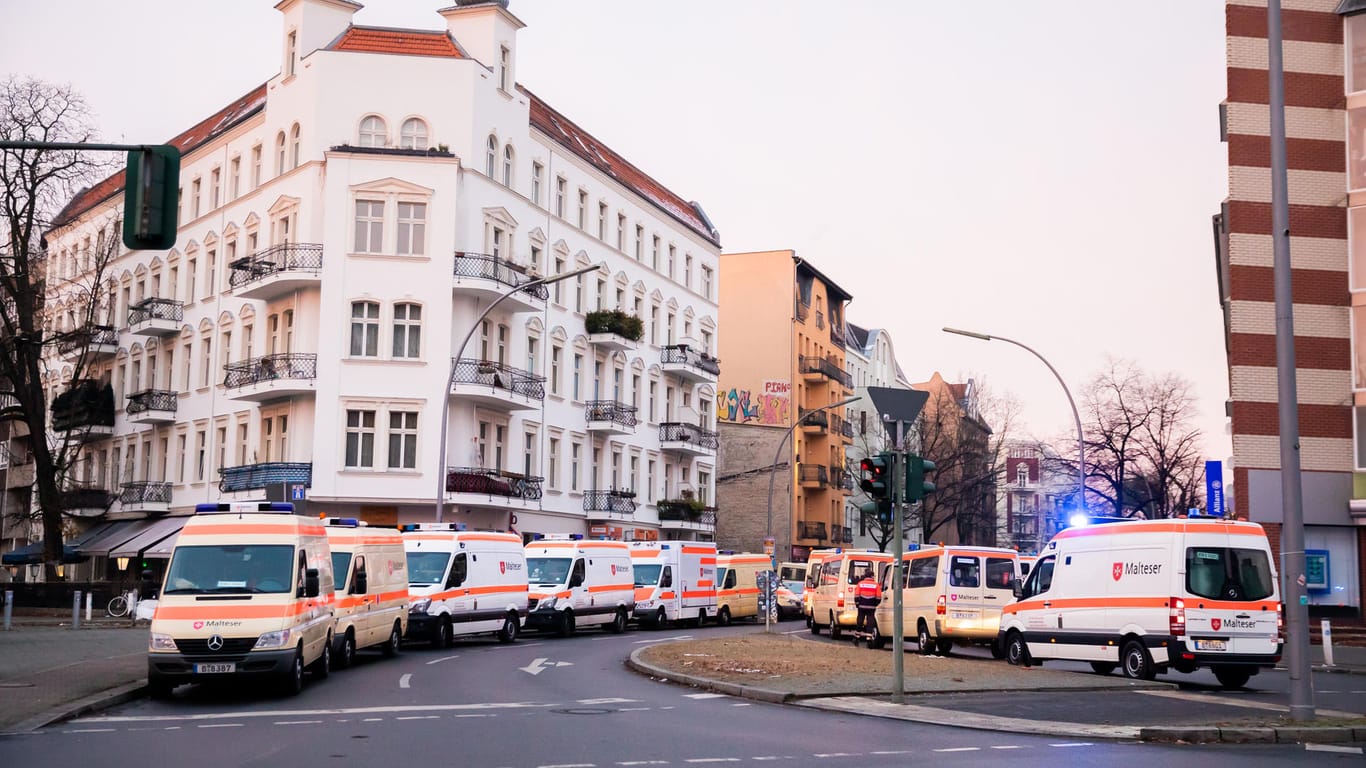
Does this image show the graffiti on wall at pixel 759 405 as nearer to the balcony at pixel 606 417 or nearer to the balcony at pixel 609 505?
the balcony at pixel 609 505

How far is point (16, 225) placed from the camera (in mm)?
44438

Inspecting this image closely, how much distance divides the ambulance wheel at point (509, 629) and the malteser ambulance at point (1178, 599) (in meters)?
13.2

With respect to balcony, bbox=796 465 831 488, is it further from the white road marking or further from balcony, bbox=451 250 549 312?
the white road marking

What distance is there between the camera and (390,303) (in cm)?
4459

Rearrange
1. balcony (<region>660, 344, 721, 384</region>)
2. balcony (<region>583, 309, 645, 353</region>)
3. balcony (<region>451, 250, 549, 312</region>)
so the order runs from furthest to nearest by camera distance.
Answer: balcony (<region>660, 344, 721, 384</region>) < balcony (<region>583, 309, 645, 353</region>) < balcony (<region>451, 250, 549, 312</region>)

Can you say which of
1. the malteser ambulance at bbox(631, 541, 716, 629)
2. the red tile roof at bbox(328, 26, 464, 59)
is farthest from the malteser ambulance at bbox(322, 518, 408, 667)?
the red tile roof at bbox(328, 26, 464, 59)

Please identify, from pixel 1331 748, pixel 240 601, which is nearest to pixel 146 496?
pixel 240 601

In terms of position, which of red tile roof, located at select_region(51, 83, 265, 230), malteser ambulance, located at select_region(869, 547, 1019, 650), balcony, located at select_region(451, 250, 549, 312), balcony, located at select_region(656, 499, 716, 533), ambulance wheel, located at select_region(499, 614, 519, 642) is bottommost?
ambulance wheel, located at select_region(499, 614, 519, 642)

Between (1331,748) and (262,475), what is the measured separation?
37.0m

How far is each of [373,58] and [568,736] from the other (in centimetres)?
3539

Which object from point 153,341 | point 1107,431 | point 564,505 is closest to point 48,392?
point 153,341

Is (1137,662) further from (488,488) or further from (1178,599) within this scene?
(488,488)

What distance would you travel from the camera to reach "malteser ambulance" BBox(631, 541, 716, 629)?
131ft

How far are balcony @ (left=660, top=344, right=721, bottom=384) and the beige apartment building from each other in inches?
442
